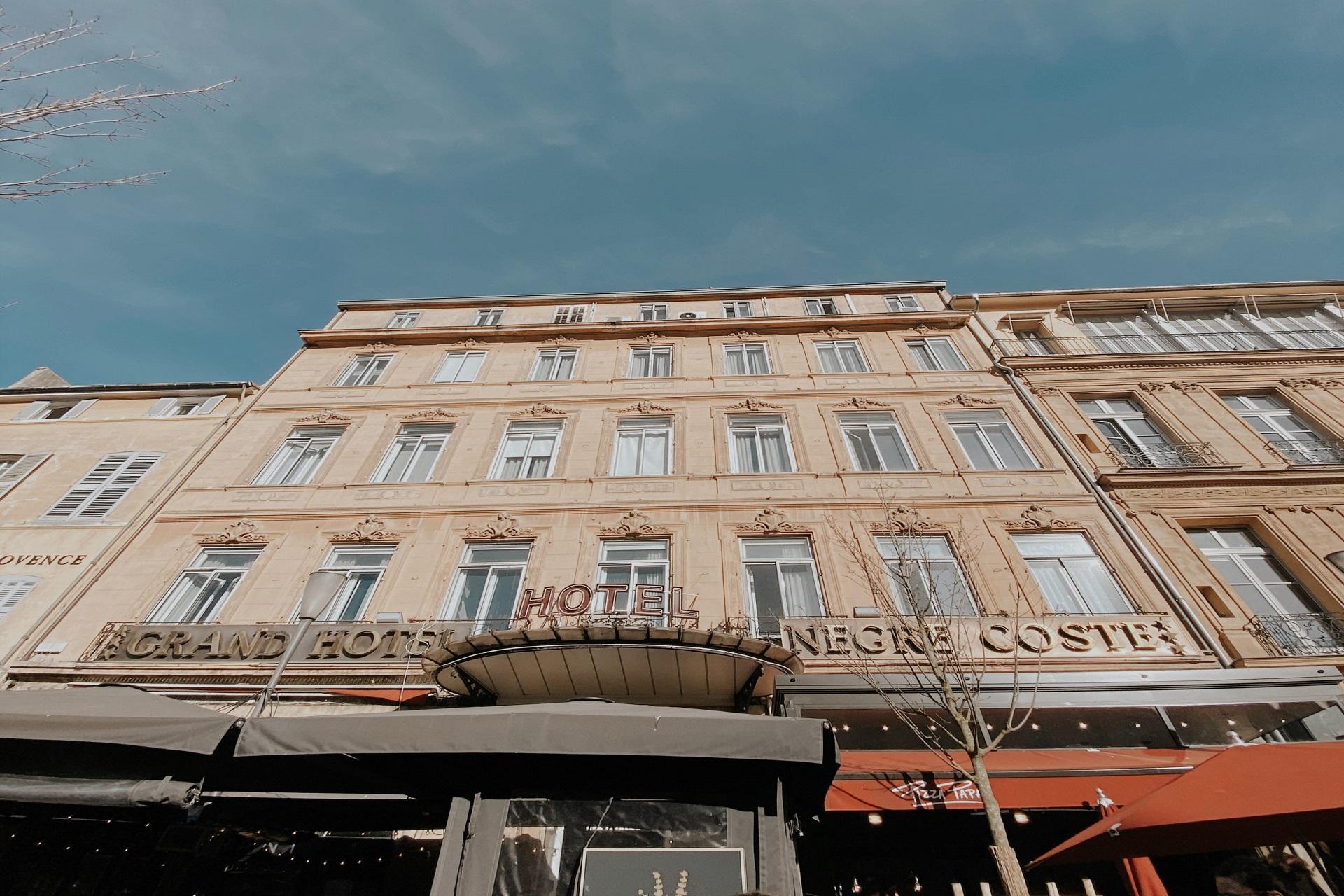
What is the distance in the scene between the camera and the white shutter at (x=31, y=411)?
1564 centimetres

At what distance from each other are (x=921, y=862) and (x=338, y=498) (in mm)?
12090

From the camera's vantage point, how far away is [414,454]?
46.3 feet

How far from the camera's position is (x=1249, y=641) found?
9.28 meters

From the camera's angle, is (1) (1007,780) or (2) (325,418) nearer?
(1) (1007,780)

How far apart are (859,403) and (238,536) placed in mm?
13699

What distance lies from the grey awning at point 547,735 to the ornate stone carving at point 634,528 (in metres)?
6.81

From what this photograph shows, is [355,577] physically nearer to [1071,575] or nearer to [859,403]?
[859,403]

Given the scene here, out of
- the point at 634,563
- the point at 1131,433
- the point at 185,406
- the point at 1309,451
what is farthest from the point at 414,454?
the point at 1309,451

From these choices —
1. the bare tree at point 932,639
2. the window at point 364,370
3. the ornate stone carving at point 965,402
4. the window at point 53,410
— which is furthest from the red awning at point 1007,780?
the window at point 53,410

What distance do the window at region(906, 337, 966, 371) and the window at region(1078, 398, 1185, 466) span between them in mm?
3038

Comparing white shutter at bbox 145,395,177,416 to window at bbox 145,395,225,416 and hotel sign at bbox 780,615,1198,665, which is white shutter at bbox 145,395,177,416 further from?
hotel sign at bbox 780,615,1198,665

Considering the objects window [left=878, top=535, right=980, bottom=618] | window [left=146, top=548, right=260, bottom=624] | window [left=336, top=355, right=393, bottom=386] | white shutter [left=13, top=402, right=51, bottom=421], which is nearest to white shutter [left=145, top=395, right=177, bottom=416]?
white shutter [left=13, top=402, right=51, bottom=421]

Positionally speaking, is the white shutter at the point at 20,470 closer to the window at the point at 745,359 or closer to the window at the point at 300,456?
the window at the point at 300,456

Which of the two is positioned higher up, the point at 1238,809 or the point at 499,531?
the point at 499,531
